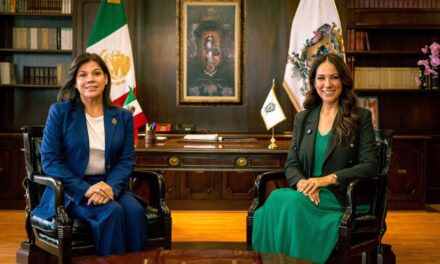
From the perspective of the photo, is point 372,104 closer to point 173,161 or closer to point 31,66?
point 173,161

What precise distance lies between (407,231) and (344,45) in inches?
81.6

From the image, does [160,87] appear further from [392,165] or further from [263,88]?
[392,165]

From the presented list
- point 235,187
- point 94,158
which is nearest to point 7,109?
point 235,187

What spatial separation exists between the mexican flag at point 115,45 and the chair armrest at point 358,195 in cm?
285

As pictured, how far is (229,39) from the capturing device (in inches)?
255

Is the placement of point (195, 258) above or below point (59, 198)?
below

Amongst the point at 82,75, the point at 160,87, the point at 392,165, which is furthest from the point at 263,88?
the point at 82,75

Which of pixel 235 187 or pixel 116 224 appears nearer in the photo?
pixel 116 224

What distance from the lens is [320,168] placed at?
328 centimetres

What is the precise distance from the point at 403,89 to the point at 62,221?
177 inches

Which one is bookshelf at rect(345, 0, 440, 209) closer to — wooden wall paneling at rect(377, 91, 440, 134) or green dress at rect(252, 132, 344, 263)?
wooden wall paneling at rect(377, 91, 440, 134)

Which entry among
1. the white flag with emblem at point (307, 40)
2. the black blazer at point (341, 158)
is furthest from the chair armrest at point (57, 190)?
the white flag with emblem at point (307, 40)

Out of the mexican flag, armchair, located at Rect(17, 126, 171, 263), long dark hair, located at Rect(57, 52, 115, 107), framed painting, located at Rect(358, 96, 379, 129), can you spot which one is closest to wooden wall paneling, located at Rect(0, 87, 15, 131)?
the mexican flag

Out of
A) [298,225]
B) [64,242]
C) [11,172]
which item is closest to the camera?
[64,242]
